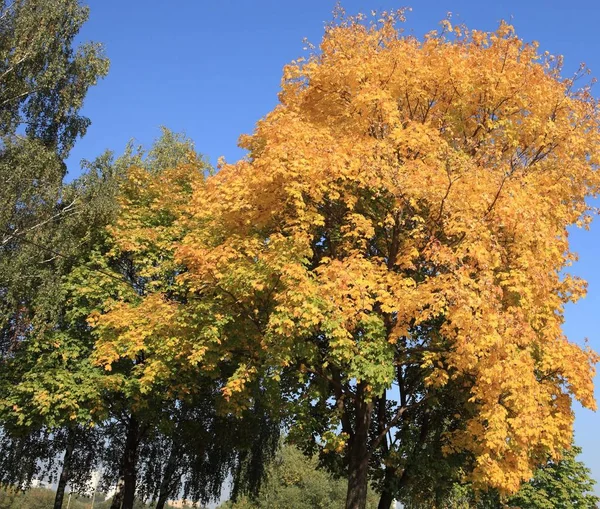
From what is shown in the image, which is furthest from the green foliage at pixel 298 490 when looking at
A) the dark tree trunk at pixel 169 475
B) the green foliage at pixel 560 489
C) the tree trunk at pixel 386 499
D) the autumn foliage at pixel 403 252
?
the autumn foliage at pixel 403 252

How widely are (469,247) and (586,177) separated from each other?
5459 millimetres

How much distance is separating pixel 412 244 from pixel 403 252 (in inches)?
13.2

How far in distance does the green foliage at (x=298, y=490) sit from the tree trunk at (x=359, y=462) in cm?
3894

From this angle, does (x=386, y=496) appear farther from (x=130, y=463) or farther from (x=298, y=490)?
(x=298, y=490)

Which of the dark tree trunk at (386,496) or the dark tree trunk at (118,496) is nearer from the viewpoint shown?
the dark tree trunk at (386,496)

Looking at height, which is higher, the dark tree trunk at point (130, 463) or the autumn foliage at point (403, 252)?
the autumn foliage at point (403, 252)

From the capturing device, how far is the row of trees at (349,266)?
1293 cm

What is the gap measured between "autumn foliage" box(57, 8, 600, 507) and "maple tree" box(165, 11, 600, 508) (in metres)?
0.06

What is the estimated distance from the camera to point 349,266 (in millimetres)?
13586

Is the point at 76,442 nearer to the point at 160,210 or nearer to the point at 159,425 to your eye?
the point at 159,425

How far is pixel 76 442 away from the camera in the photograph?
25297mm

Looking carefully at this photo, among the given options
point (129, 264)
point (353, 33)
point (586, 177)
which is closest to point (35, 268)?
point (129, 264)

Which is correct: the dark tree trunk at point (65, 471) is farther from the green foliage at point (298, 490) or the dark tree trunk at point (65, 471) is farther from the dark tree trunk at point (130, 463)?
the green foliage at point (298, 490)

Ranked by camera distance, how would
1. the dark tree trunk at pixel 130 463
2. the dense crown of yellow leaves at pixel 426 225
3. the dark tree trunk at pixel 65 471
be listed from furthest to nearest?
the dark tree trunk at pixel 65 471
the dark tree trunk at pixel 130 463
the dense crown of yellow leaves at pixel 426 225
